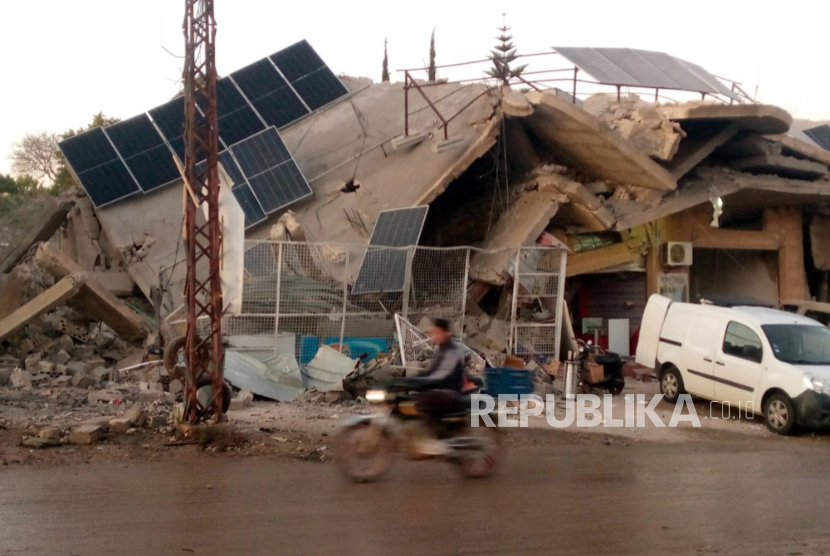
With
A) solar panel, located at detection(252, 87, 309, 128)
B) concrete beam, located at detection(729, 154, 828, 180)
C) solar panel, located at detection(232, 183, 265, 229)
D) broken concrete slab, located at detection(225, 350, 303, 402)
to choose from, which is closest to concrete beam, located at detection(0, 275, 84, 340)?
broken concrete slab, located at detection(225, 350, 303, 402)

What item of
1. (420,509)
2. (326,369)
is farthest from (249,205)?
(420,509)

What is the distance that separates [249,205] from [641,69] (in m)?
9.58

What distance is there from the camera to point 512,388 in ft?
45.9

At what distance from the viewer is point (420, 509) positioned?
280 inches

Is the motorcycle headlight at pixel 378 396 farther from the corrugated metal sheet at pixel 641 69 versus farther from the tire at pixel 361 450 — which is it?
the corrugated metal sheet at pixel 641 69

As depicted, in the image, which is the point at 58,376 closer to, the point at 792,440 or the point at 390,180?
the point at 390,180

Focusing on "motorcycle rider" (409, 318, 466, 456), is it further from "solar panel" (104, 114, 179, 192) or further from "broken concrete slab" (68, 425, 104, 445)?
"solar panel" (104, 114, 179, 192)

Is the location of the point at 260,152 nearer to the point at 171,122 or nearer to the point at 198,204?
the point at 171,122

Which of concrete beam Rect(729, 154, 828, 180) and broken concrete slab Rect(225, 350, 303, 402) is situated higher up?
concrete beam Rect(729, 154, 828, 180)

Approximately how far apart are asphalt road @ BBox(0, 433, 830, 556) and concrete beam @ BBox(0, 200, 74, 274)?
13.0m

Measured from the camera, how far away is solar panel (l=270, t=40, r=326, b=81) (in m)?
23.9

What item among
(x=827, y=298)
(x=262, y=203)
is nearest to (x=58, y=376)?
(x=262, y=203)

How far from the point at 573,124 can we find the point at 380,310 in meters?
5.55

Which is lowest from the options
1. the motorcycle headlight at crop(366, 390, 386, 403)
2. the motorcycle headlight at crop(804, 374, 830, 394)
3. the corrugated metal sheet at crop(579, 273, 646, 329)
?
the motorcycle headlight at crop(804, 374, 830, 394)
